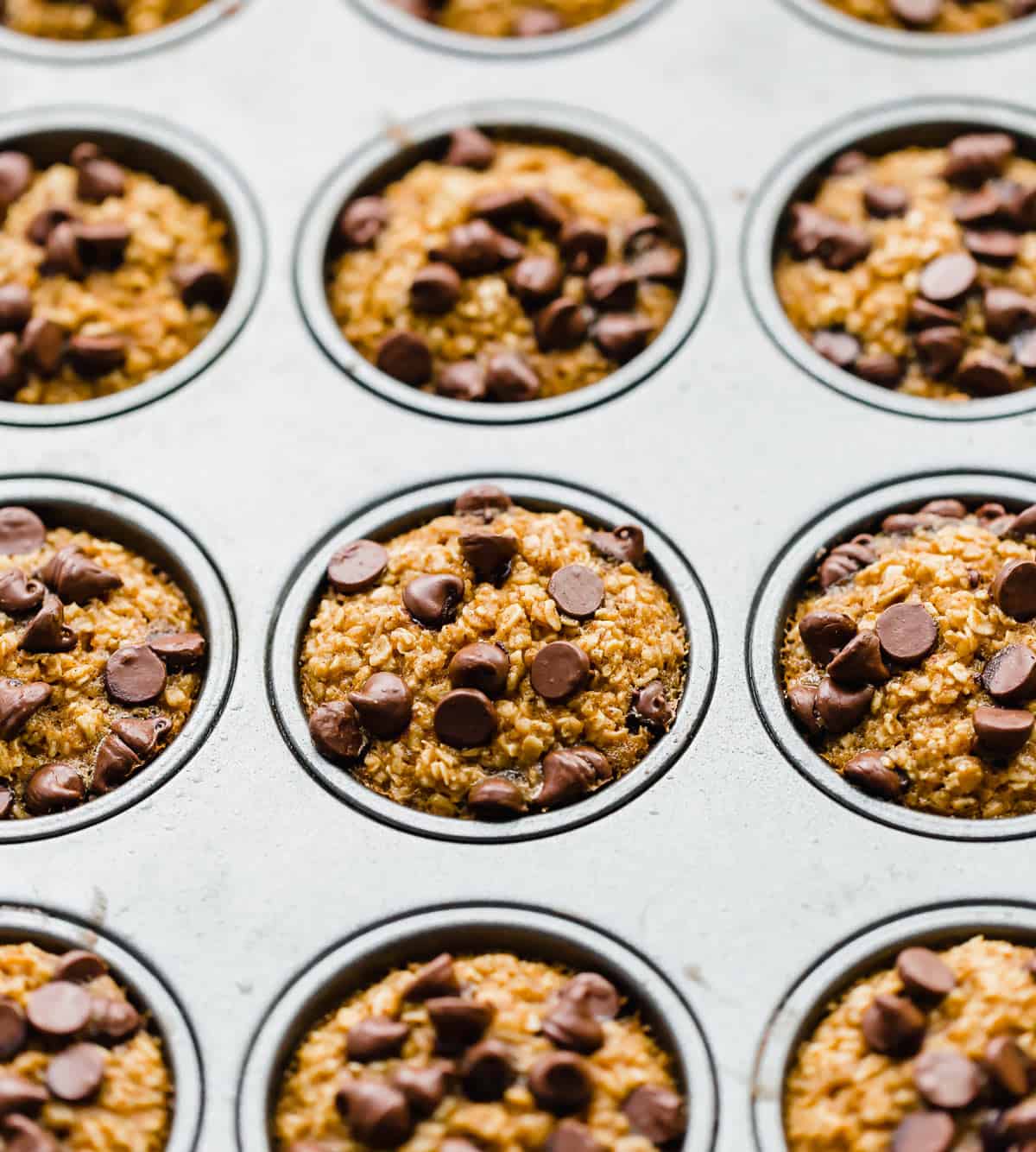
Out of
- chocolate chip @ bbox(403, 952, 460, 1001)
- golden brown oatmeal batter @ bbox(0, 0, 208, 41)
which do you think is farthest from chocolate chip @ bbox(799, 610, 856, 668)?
golden brown oatmeal batter @ bbox(0, 0, 208, 41)

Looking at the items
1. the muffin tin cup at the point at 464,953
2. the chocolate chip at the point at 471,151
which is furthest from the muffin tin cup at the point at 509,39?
the muffin tin cup at the point at 464,953

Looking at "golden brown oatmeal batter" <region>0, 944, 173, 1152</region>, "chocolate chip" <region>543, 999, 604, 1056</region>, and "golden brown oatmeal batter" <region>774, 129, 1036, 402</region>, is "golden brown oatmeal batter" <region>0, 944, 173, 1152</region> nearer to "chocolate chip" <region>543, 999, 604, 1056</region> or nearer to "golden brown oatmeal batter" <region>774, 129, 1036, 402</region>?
"chocolate chip" <region>543, 999, 604, 1056</region>

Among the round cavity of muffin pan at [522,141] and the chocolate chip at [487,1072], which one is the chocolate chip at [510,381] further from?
the chocolate chip at [487,1072]

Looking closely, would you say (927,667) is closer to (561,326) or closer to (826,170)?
(561,326)

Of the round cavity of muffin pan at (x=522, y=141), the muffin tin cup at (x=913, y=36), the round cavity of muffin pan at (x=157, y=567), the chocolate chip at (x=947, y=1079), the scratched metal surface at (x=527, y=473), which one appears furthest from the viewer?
the muffin tin cup at (x=913, y=36)

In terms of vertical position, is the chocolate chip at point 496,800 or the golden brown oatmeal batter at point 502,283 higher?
the golden brown oatmeal batter at point 502,283

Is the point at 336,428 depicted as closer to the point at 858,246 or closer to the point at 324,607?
the point at 324,607
